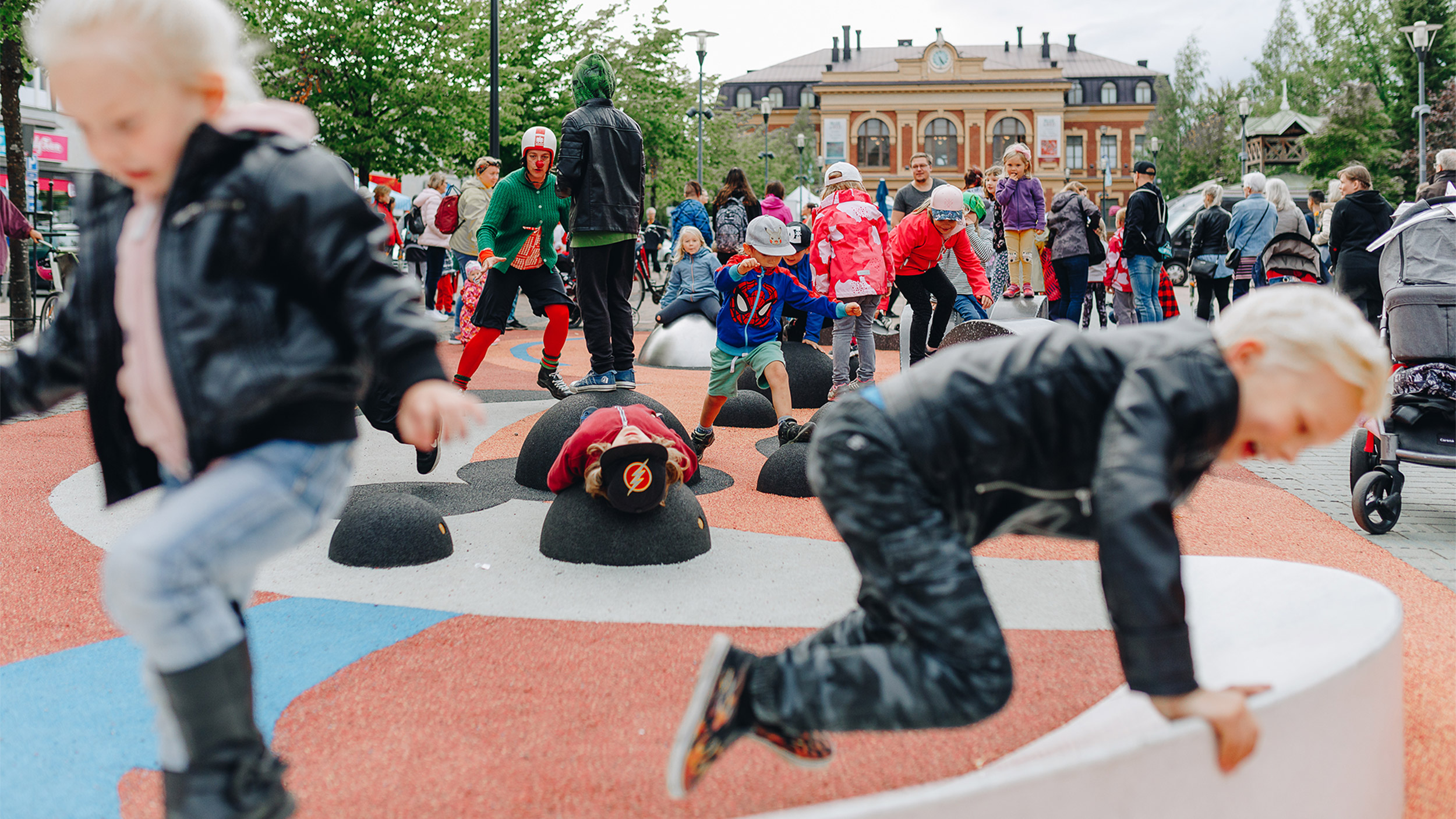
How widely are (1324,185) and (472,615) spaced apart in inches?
1756

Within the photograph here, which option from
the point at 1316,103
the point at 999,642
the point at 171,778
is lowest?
the point at 171,778

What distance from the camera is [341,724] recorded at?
3.10 m

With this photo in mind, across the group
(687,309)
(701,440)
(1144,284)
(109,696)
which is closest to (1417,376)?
(701,440)

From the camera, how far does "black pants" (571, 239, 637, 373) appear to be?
766cm

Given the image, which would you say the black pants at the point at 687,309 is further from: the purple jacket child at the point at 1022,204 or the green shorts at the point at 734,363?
the green shorts at the point at 734,363

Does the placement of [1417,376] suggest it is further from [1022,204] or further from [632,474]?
[1022,204]

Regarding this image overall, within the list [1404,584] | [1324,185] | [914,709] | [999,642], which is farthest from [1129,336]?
[1324,185]

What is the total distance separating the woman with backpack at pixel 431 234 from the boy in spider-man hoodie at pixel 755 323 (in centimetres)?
919

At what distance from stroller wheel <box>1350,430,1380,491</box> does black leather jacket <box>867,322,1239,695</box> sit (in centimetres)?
412

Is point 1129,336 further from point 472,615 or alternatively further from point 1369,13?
point 1369,13

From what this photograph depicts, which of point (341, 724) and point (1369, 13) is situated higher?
point (1369, 13)

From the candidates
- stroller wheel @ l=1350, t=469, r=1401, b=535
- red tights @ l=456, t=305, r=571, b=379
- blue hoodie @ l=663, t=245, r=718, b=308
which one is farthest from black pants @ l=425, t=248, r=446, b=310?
stroller wheel @ l=1350, t=469, r=1401, b=535

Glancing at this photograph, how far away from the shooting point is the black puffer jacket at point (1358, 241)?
303 inches

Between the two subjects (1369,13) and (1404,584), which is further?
(1369,13)
